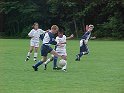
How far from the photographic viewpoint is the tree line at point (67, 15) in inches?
2217

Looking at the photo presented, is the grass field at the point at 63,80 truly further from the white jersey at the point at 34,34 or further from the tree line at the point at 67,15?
the tree line at the point at 67,15

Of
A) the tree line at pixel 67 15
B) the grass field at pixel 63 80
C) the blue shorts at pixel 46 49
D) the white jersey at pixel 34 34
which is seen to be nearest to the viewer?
the grass field at pixel 63 80

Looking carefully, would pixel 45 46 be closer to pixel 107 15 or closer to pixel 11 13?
pixel 107 15

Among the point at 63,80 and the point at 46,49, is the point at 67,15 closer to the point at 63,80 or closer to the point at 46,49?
the point at 46,49

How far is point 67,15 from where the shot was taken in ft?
202

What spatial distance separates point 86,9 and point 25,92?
154 feet

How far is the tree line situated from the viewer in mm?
56312

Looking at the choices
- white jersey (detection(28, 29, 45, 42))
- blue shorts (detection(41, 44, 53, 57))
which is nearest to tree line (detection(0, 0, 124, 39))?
white jersey (detection(28, 29, 45, 42))

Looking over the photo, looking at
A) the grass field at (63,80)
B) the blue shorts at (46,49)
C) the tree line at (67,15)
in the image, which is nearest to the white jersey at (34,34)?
the grass field at (63,80)

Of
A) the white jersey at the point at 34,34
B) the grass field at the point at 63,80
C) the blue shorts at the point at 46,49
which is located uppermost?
the white jersey at the point at 34,34

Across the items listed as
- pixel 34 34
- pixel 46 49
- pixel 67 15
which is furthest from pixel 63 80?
pixel 67 15

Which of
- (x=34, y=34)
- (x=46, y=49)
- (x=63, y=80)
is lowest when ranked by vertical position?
(x=63, y=80)

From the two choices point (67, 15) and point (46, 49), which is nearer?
point (46, 49)

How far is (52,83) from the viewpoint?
13125 mm
